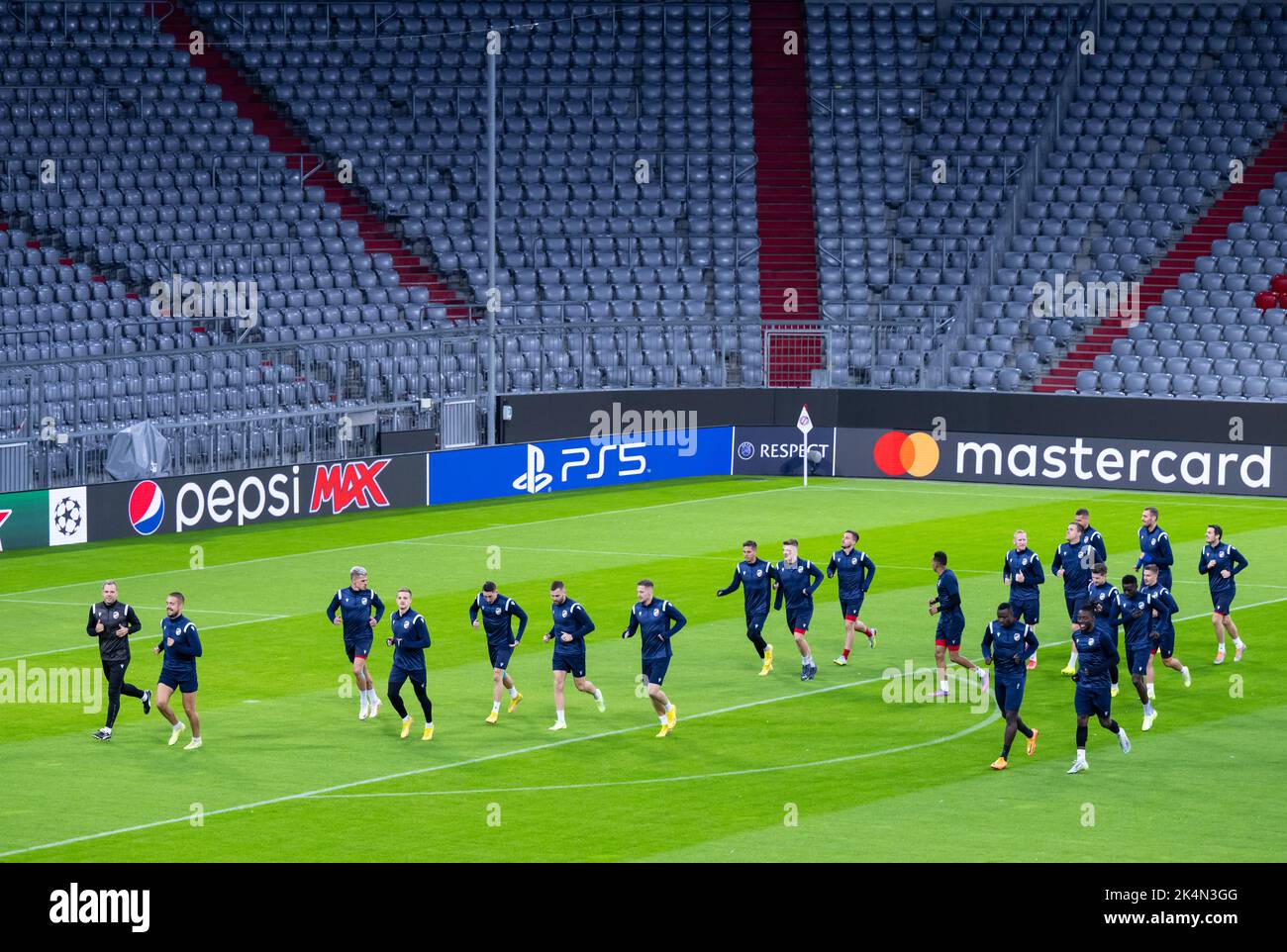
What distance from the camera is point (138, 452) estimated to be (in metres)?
37.7

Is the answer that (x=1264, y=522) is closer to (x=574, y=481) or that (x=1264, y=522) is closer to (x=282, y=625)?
(x=574, y=481)

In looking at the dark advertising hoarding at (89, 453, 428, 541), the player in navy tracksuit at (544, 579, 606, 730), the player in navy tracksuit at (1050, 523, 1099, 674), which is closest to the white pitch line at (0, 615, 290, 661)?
the player in navy tracksuit at (544, 579, 606, 730)

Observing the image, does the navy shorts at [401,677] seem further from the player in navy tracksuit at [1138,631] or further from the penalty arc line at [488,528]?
the penalty arc line at [488,528]

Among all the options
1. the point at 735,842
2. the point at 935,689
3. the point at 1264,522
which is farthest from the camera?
the point at 1264,522

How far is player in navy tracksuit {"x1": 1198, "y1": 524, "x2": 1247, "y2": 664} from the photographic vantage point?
2658 centimetres

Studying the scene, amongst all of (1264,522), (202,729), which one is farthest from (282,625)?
(1264,522)

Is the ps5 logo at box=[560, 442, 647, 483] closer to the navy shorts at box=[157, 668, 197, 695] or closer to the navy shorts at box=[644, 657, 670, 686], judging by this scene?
the navy shorts at box=[644, 657, 670, 686]

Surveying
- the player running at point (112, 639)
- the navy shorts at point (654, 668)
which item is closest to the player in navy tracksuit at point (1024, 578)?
the navy shorts at point (654, 668)

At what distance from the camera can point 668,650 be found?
23.1 metres

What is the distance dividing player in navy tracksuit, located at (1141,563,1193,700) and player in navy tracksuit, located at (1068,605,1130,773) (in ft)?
8.46

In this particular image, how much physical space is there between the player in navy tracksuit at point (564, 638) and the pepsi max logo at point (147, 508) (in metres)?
15.8

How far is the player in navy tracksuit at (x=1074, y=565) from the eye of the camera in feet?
87.8

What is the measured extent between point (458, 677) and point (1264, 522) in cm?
1886

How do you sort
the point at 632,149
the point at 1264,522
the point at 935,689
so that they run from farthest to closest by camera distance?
1. the point at 632,149
2. the point at 1264,522
3. the point at 935,689
